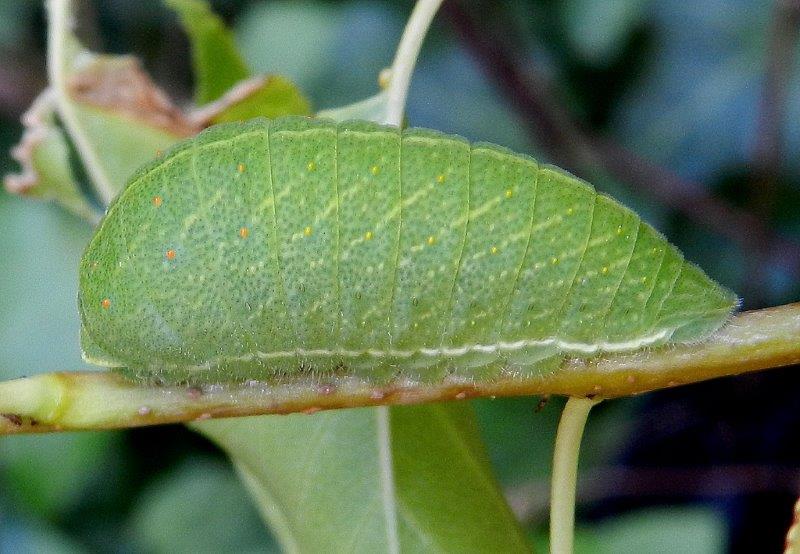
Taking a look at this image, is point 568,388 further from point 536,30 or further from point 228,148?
point 536,30

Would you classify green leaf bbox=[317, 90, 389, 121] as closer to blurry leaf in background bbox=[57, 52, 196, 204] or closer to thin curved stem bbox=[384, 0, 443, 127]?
thin curved stem bbox=[384, 0, 443, 127]

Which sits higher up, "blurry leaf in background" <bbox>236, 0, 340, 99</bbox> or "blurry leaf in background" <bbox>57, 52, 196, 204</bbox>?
"blurry leaf in background" <bbox>57, 52, 196, 204</bbox>

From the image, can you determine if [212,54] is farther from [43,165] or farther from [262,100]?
[43,165]

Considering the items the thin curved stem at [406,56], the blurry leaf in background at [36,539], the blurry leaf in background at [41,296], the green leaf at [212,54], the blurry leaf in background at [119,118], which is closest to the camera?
the thin curved stem at [406,56]

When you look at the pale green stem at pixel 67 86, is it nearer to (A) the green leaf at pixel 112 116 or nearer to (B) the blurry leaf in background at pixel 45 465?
(A) the green leaf at pixel 112 116

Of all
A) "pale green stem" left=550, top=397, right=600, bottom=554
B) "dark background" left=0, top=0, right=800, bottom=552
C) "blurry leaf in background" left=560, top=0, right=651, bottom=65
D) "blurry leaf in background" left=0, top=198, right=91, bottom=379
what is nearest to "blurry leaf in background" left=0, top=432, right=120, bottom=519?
"dark background" left=0, top=0, right=800, bottom=552

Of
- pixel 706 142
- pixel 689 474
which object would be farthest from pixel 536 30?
pixel 689 474

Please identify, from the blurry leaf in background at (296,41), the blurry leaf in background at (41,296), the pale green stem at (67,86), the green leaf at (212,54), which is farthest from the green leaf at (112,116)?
the blurry leaf in background at (296,41)
